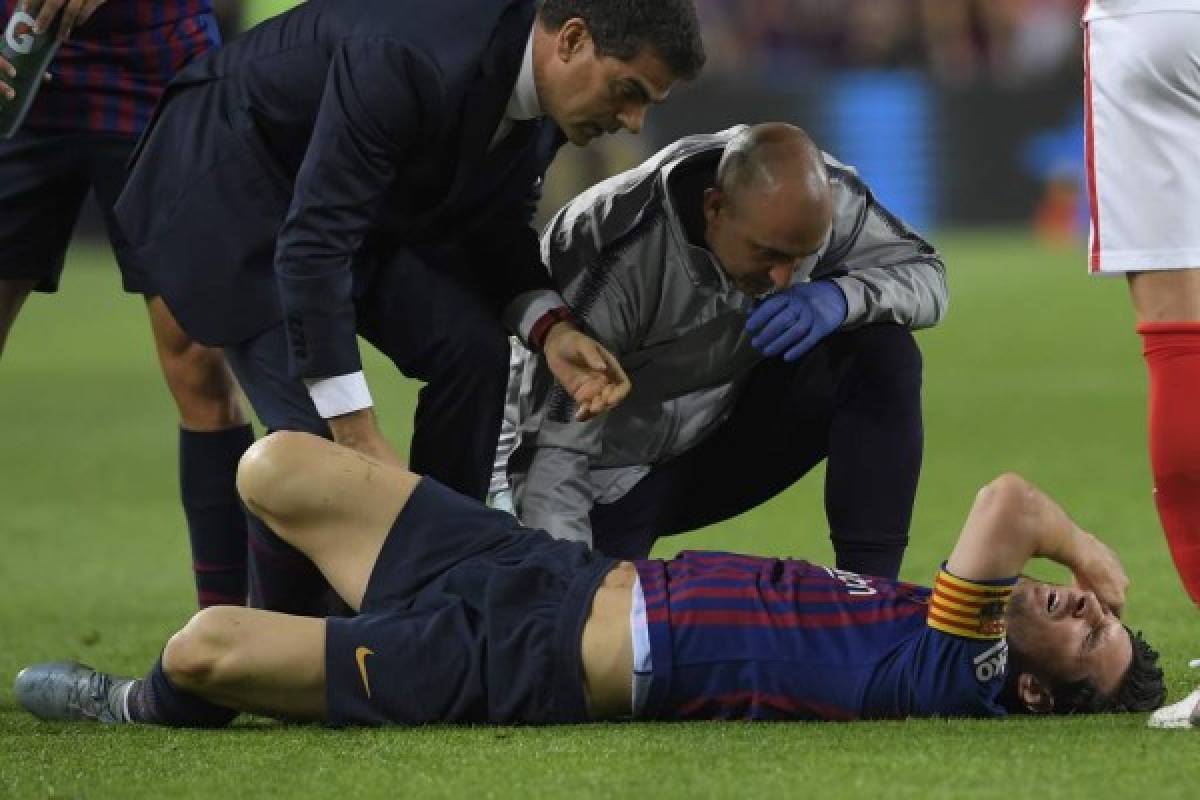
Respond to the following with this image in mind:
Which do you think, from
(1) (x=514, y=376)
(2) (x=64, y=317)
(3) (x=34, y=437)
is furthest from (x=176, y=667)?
(2) (x=64, y=317)

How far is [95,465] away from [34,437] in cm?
80

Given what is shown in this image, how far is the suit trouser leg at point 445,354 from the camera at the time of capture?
4.26 meters

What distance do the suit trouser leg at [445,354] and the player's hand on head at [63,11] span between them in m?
0.81

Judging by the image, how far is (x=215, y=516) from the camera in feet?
15.4

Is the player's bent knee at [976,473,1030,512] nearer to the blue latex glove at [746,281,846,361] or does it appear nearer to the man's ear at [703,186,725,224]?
the blue latex glove at [746,281,846,361]

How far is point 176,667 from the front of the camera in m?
3.64

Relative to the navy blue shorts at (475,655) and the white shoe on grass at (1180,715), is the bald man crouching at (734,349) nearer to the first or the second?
the navy blue shorts at (475,655)

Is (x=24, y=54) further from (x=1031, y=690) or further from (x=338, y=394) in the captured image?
(x=1031, y=690)

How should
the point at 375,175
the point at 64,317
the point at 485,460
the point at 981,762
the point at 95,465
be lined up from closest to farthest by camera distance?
the point at 981,762, the point at 375,175, the point at 485,460, the point at 95,465, the point at 64,317

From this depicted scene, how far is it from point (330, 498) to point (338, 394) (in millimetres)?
256

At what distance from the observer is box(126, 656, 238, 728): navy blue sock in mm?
3717

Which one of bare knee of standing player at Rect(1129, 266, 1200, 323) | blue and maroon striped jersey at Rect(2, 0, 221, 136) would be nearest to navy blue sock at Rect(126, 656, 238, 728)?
blue and maroon striped jersey at Rect(2, 0, 221, 136)

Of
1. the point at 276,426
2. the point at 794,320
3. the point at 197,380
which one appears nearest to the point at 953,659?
the point at 794,320

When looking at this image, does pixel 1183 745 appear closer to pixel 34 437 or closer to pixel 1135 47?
pixel 1135 47
